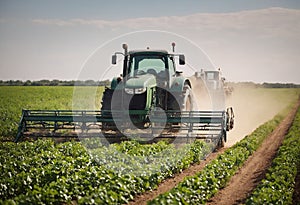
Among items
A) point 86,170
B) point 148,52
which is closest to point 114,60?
point 148,52

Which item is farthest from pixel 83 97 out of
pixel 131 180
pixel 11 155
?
pixel 131 180

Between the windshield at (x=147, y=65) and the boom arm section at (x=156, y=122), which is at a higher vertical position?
the windshield at (x=147, y=65)

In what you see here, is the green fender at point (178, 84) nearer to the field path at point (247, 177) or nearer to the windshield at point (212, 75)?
the field path at point (247, 177)

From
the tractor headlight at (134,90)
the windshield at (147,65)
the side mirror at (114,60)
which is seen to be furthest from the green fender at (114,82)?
the tractor headlight at (134,90)

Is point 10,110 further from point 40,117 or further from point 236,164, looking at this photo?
point 236,164

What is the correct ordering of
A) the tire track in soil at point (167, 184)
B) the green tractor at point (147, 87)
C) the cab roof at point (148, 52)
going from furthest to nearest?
the cab roof at point (148, 52)
the green tractor at point (147, 87)
the tire track in soil at point (167, 184)

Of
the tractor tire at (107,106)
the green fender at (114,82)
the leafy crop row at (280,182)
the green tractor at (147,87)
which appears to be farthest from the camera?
the green fender at (114,82)

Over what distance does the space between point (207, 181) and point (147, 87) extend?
486cm

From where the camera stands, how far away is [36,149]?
11.5 meters

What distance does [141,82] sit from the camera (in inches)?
506

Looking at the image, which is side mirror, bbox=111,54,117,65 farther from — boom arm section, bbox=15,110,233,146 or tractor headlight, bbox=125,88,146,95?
boom arm section, bbox=15,110,233,146

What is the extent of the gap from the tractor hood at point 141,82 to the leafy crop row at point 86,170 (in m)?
1.79

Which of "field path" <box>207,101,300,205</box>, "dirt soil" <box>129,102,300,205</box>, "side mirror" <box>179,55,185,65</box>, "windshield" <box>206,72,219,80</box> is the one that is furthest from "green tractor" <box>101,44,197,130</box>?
"windshield" <box>206,72,219,80</box>

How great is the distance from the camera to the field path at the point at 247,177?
844 cm
